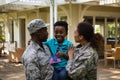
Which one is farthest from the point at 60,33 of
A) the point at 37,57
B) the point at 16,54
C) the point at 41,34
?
the point at 16,54

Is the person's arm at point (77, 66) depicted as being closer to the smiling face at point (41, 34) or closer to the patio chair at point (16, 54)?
the smiling face at point (41, 34)

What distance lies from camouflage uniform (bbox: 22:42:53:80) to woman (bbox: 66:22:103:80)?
18cm

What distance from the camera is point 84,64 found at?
2215 mm

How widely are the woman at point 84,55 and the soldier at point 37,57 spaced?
188 millimetres

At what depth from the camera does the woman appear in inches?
87.5

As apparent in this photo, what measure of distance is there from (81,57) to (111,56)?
9272mm

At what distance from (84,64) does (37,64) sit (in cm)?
38

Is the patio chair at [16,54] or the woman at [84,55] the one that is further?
the patio chair at [16,54]

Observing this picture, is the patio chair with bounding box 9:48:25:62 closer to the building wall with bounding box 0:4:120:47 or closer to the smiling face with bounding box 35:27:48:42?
the building wall with bounding box 0:4:120:47

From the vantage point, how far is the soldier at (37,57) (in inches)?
88.0

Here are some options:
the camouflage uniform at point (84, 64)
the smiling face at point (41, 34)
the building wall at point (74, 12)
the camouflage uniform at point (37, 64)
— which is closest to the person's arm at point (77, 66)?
the camouflage uniform at point (84, 64)

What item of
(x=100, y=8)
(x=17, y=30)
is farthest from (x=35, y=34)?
(x=17, y=30)

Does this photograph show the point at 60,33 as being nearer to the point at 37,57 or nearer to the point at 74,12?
the point at 37,57

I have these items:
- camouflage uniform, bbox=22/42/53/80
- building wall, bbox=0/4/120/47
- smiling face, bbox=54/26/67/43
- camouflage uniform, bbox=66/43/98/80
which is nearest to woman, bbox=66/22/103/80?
camouflage uniform, bbox=66/43/98/80
